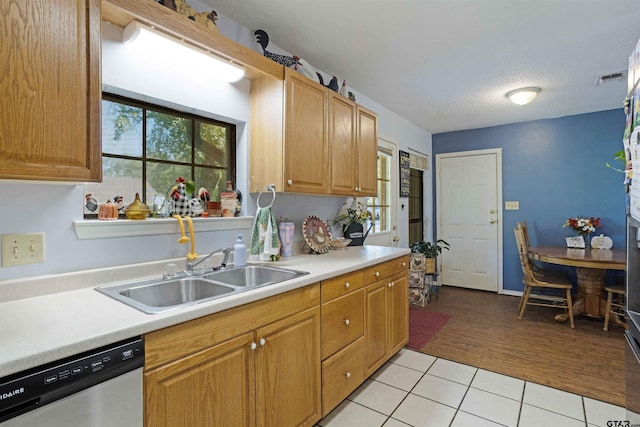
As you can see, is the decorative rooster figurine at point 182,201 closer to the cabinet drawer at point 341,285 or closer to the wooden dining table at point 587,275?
the cabinet drawer at point 341,285

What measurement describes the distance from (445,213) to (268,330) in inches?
168

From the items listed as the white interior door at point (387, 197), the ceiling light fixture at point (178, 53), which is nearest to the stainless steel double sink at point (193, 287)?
the ceiling light fixture at point (178, 53)

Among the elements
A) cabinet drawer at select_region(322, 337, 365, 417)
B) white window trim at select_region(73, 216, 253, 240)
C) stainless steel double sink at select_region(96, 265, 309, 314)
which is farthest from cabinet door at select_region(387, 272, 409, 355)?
white window trim at select_region(73, 216, 253, 240)

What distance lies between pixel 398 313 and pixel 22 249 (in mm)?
2307

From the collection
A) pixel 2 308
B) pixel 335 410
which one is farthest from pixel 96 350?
pixel 335 410

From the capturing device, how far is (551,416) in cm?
190

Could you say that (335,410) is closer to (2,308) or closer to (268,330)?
(268,330)

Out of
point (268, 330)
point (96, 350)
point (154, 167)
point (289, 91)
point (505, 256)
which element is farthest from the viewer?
point (505, 256)

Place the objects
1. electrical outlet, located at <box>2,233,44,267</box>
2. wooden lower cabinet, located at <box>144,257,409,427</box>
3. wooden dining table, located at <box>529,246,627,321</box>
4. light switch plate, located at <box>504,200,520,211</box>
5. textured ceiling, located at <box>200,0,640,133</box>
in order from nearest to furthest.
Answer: wooden lower cabinet, located at <box>144,257,409,427</box>
electrical outlet, located at <box>2,233,44,267</box>
textured ceiling, located at <box>200,0,640,133</box>
wooden dining table, located at <box>529,246,627,321</box>
light switch plate, located at <box>504,200,520,211</box>

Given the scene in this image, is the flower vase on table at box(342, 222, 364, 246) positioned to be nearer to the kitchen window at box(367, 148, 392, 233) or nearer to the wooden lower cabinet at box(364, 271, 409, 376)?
the wooden lower cabinet at box(364, 271, 409, 376)

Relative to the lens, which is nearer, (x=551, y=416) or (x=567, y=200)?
(x=551, y=416)

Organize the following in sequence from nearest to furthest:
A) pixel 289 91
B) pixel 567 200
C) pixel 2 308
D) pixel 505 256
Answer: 1. pixel 2 308
2. pixel 289 91
3. pixel 567 200
4. pixel 505 256

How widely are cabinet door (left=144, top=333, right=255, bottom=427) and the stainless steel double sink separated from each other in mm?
221

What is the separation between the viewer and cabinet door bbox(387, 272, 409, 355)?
2475mm
